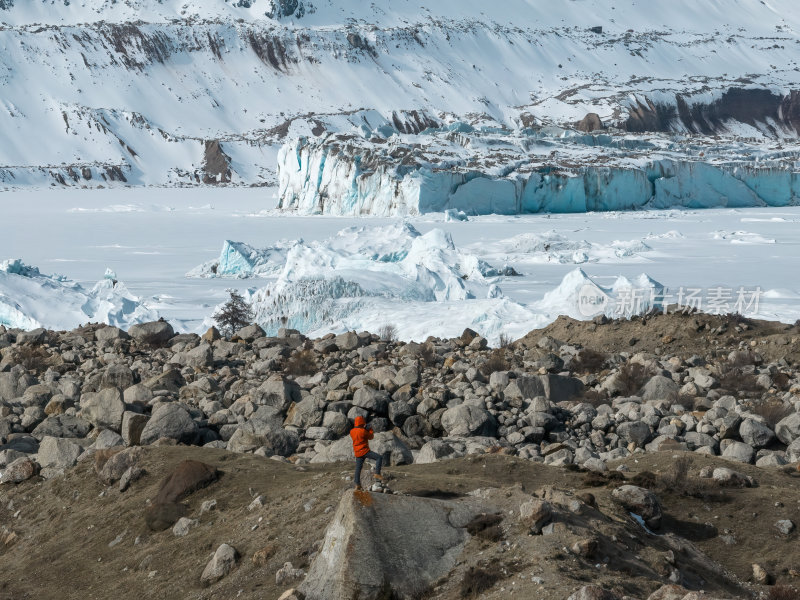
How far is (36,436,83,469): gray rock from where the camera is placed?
24.0ft

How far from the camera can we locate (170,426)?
25.5 ft

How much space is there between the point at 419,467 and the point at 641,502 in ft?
5.45

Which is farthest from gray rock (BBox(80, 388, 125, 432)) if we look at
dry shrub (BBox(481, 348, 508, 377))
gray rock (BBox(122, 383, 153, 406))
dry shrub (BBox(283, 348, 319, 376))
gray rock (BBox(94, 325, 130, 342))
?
gray rock (BBox(94, 325, 130, 342))

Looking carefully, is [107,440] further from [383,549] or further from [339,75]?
[339,75]

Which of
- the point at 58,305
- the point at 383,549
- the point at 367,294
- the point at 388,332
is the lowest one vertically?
the point at 58,305

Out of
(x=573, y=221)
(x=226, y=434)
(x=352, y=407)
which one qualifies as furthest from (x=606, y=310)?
(x=573, y=221)

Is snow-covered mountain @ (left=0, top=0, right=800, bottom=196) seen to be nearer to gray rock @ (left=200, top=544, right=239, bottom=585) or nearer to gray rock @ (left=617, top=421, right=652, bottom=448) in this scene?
gray rock @ (left=617, top=421, right=652, bottom=448)

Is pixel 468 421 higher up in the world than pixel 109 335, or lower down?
higher up

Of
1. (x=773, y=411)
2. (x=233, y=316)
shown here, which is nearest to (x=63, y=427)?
(x=773, y=411)

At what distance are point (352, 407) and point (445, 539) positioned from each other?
4053 millimetres

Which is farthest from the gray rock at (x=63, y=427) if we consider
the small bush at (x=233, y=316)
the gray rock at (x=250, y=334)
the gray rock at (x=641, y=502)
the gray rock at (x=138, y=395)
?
the small bush at (x=233, y=316)

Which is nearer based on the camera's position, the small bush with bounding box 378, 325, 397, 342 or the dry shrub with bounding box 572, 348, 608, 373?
the dry shrub with bounding box 572, 348, 608, 373

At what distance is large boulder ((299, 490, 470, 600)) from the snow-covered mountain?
236ft

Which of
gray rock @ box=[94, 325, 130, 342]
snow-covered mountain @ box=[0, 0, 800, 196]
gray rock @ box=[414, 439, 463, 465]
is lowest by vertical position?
gray rock @ box=[94, 325, 130, 342]
